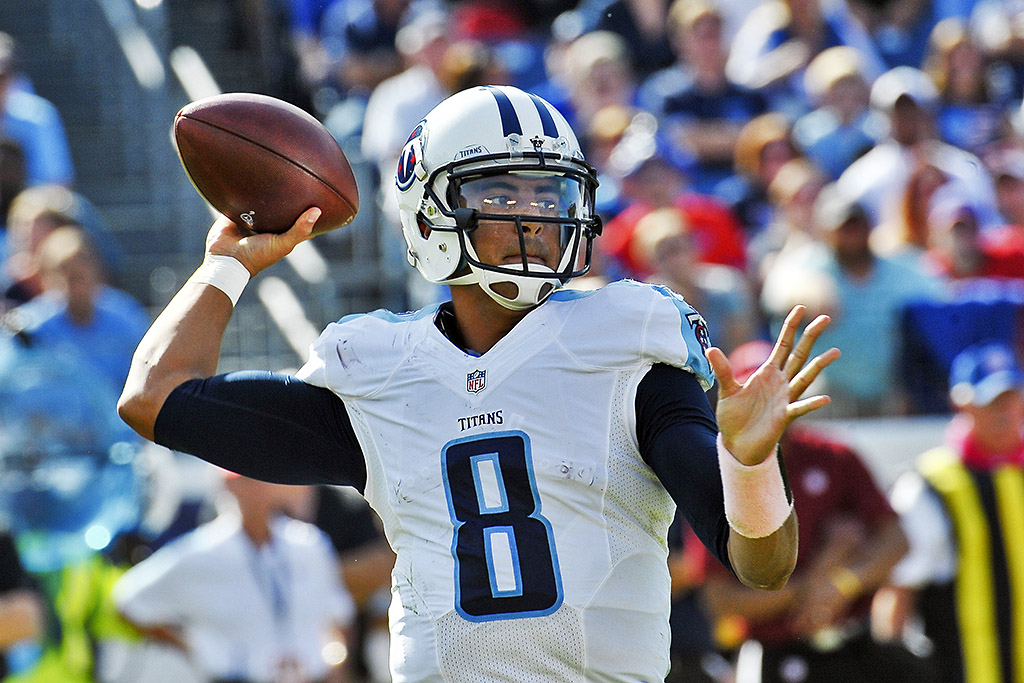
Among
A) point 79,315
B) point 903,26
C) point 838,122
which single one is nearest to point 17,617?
point 79,315

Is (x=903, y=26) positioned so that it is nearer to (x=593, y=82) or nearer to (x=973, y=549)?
(x=593, y=82)

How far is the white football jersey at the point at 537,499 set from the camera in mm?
2396

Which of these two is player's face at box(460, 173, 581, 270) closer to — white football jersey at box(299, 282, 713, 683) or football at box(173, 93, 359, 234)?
white football jersey at box(299, 282, 713, 683)

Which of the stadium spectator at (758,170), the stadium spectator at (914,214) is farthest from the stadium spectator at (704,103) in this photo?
the stadium spectator at (914,214)

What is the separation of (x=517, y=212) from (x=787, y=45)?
606 centimetres

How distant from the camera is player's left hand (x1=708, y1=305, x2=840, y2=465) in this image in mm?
2143

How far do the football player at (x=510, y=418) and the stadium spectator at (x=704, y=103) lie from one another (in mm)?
5145

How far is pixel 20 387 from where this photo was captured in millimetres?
5672

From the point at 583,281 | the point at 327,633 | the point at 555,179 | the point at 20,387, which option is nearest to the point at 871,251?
the point at 583,281

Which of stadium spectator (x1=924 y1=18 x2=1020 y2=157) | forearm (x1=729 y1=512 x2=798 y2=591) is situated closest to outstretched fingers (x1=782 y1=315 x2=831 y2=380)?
forearm (x1=729 y1=512 x2=798 y2=591)

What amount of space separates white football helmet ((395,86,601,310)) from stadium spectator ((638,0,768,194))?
514 cm

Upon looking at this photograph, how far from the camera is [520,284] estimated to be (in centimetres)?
257

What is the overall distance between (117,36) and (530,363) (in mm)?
6681

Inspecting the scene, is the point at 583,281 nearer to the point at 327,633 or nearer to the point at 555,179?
the point at 327,633
